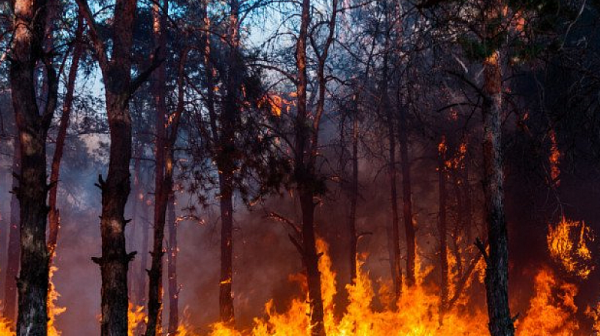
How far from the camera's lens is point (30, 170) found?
6770 mm

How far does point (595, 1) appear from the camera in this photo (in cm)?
547

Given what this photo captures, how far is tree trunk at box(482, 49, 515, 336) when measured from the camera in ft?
22.1

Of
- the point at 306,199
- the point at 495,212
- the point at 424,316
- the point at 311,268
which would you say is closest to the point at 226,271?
the point at 311,268

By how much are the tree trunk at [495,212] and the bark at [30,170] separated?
20.2ft

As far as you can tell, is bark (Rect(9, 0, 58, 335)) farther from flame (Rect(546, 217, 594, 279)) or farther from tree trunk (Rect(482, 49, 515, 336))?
flame (Rect(546, 217, 594, 279))

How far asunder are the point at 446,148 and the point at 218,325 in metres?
10.0

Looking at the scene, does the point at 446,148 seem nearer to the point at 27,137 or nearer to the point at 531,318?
the point at 531,318

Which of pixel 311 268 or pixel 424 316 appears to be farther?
pixel 424 316

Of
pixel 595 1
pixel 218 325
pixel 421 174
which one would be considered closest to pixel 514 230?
pixel 421 174

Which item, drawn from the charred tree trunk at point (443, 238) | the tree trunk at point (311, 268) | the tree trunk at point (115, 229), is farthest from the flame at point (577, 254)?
the tree trunk at point (115, 229)

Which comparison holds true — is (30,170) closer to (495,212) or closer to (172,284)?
(495,212)

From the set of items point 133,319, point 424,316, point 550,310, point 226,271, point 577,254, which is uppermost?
point 226,271

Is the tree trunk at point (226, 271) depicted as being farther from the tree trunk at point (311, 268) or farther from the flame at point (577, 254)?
the flame at point (577, 254)

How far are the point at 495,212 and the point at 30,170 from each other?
21.8 feet
